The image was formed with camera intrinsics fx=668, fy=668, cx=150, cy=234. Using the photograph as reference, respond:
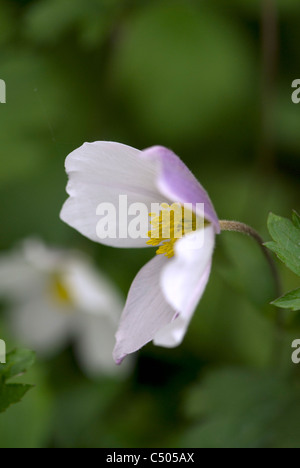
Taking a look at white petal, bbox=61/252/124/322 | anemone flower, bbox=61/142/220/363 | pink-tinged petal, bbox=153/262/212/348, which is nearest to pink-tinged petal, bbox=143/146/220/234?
anemone flower, bbox=61/142/220/363

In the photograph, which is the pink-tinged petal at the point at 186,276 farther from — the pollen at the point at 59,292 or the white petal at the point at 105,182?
the pollen at the point at 59,292

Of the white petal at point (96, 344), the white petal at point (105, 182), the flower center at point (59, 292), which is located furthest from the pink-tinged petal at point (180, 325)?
the flower center at point (59, 292)

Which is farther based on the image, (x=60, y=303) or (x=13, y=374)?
(x=60, y=303)

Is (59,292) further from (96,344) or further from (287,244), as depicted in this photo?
(287,244)

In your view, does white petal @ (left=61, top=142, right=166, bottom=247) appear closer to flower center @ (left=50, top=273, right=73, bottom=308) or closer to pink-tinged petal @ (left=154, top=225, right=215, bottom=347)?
pink-tinged petal @ (left=154, top=225, right=215, bottom=347)

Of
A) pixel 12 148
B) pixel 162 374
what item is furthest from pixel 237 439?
pixel 12 148

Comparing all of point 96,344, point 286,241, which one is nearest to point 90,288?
point 96,344

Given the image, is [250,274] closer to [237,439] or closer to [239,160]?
[237,439]
